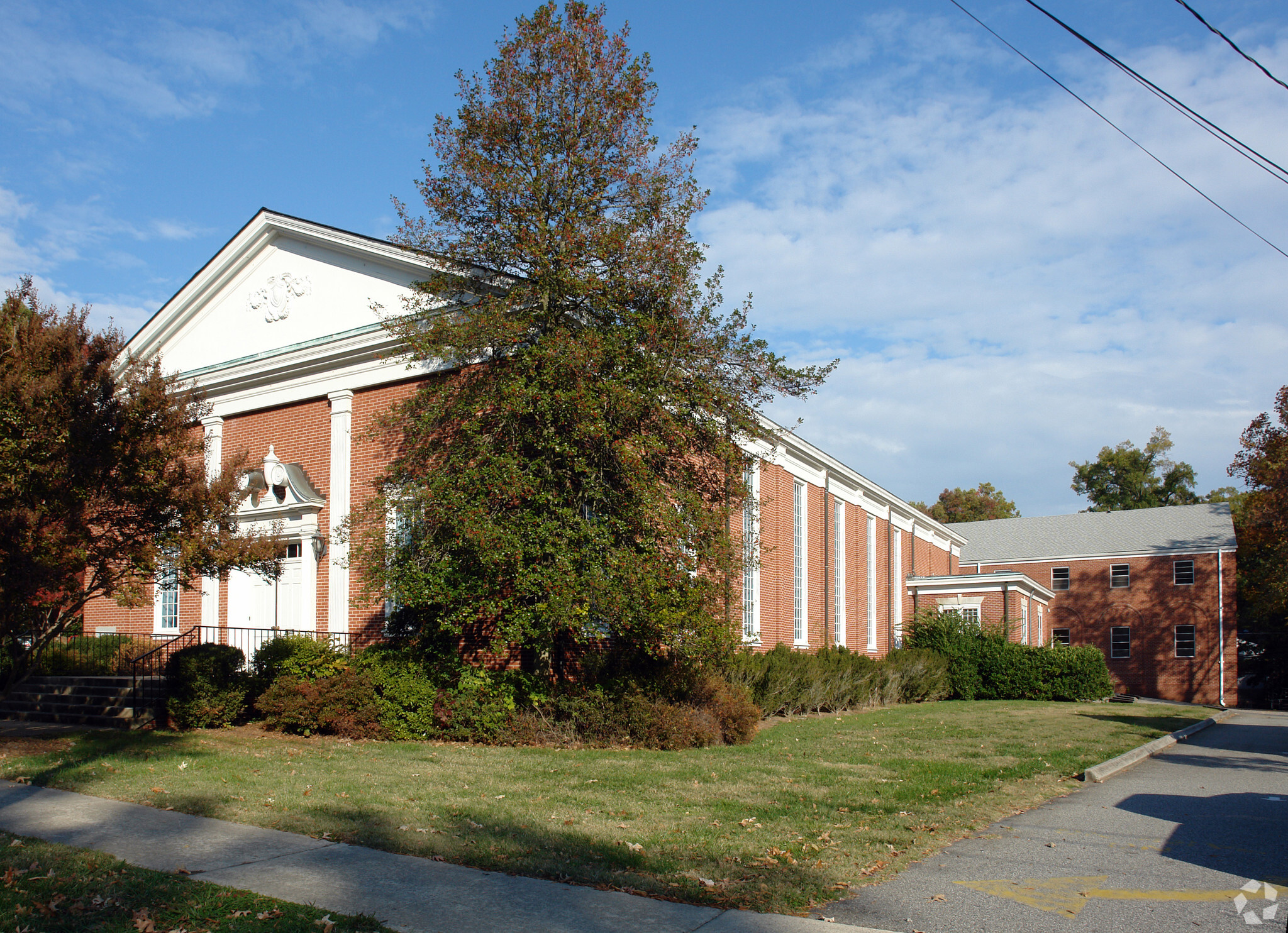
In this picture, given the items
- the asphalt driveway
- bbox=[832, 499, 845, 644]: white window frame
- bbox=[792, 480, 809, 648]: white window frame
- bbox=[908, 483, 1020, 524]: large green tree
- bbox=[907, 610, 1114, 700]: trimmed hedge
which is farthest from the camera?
bbox=[908, 483, 1020, 524]: large green tree

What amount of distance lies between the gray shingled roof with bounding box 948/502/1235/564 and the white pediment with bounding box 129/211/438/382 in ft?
137

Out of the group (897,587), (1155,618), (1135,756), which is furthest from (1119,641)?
(1135,756)

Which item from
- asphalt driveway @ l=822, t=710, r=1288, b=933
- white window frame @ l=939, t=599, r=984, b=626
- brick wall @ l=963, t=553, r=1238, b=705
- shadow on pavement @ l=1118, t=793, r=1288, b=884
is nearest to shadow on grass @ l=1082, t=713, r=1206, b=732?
white window frame @ l=939, t=599, r=984, b=626

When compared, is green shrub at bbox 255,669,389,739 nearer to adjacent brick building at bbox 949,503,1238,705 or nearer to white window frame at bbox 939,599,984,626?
white window frame at bbox 939,599,984,626

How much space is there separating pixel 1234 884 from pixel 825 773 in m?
5.50

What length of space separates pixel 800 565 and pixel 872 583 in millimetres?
8559

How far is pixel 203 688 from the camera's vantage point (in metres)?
15.9

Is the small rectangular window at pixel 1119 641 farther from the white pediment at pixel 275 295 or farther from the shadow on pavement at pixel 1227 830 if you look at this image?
the white pediment at pixel 275 295

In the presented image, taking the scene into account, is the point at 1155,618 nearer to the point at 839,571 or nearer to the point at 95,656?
the point at 839,571

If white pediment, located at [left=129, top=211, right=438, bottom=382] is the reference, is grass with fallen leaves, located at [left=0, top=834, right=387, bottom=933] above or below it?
below

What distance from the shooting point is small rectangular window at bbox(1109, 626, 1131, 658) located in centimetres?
4775

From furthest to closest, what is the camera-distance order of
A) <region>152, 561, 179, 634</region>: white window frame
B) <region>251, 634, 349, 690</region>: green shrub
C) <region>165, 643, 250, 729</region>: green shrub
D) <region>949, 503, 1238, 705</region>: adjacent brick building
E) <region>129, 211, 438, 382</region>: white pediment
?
<region>949, 503, 1238, 705</region>: adjacent brick building → <region>152, 561, 179, 634</region>: white window frame → <region>129, 211, 438, 382</region>: white pediment → <region>251, 634, 349, 690</region>: green shrub → <region>165, 643, 250, 729</region>: green shrub

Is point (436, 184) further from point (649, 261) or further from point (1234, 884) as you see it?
point (1234, 884)

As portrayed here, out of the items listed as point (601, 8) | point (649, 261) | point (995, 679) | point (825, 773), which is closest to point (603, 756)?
Result: point (825, 773)
